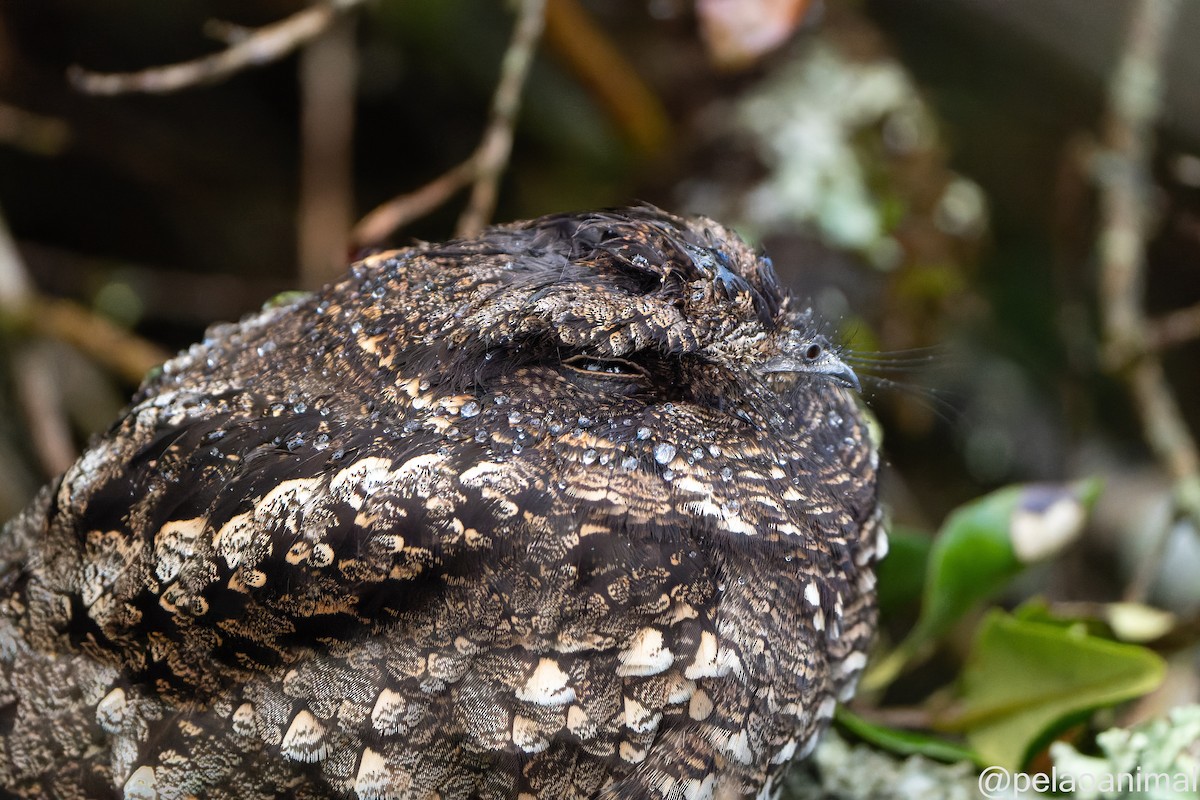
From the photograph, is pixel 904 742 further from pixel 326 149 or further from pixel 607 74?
pixel 326 149

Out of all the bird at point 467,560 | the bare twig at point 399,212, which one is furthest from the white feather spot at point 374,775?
the bare twig at point 399,212

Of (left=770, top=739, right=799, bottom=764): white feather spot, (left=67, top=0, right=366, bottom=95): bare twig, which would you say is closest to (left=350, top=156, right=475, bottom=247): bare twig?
(left=67, top=0, right=366, bottom=95): bare twig

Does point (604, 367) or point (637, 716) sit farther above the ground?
point (604, 367)

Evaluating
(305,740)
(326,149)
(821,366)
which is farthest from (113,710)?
(326,149)

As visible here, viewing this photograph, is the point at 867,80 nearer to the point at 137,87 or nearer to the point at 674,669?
the point at 137,87

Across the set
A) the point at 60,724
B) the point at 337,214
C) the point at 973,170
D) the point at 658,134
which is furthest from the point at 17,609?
the point at 973,170

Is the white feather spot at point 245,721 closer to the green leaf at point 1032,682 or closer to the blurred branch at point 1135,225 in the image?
the green leaf at point 1032,682
